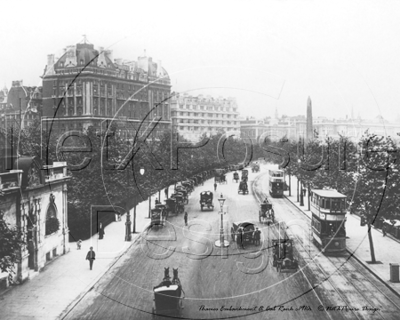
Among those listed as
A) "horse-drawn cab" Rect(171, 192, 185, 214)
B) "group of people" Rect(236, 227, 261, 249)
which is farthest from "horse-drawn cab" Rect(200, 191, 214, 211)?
"group of people" Rect(236, 227, 261, 249)

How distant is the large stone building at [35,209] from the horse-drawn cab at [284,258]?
36.4 feet

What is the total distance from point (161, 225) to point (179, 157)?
48.1 ft

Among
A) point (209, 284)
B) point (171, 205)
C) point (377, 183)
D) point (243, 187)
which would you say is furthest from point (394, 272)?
point (243, 187)

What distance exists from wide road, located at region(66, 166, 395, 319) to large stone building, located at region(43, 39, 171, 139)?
23.2 ft

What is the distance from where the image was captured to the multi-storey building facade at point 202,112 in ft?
79.2

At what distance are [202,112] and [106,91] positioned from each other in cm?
924

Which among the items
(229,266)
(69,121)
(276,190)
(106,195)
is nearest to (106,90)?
(69,121)

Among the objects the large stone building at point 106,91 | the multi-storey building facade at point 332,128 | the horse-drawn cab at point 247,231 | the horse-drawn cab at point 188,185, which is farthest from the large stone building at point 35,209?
the horse-drawn cab at point 188,185

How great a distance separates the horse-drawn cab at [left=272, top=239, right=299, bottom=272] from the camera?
19.5m

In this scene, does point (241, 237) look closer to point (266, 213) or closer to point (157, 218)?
point (266, 213)

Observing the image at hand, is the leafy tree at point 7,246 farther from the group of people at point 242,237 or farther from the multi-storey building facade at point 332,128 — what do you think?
the multi-storey building facade at point 332,128

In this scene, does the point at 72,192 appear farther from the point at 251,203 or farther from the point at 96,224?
the point at 251,203

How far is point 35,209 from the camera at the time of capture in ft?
63.5

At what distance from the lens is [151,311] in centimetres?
1533
